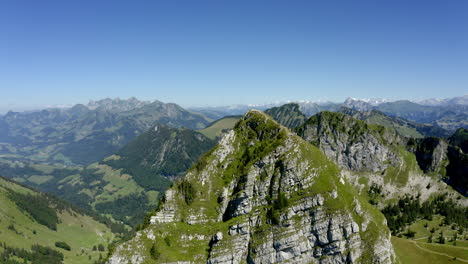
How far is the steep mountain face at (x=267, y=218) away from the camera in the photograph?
9106 centimetres

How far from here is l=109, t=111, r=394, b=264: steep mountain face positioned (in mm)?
91062

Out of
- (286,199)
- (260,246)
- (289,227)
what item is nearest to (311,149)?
(286,199)

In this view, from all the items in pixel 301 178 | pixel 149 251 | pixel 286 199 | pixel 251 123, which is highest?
pixel 251 123

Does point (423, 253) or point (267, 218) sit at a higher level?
point (267, 218)

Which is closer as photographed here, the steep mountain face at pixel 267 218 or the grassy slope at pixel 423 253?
the steep mountain face at pixel 267 218

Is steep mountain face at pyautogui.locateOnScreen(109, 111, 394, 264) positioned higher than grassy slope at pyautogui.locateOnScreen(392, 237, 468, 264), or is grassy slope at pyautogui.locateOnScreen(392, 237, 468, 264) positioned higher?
steep mountain face at pyautogui.locateOnScreen(109, 111, 394, 264)

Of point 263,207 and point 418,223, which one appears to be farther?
point 418,223

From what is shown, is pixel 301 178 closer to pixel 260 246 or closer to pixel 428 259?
pixel 260 246

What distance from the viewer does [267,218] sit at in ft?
311

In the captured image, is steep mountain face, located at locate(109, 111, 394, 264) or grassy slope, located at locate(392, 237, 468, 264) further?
grassy slope, located at locate(392, 237, 468, 264)

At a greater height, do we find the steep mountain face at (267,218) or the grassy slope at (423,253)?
the steep mountain face at (267,218)

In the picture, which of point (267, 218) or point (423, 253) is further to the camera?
point (423, 253)

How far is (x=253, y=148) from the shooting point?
11038 cm

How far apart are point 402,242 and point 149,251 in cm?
11888
